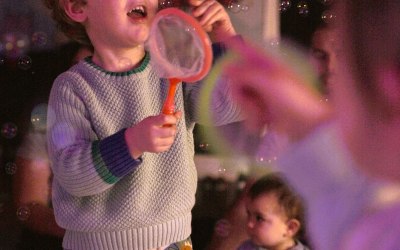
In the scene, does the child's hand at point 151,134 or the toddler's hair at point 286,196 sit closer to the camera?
the child's hand at point 151,134

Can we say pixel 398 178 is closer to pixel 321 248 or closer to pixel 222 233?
pixel 321 248

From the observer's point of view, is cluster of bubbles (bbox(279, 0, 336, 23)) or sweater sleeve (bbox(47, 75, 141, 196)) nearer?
sweater sleeve (bbox(47, 75, 141, 196))

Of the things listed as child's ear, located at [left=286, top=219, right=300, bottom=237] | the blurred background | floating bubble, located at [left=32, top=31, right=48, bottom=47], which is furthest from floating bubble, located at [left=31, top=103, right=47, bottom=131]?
child's ear, located at [left=286, top=219, right=300, bottom=237]

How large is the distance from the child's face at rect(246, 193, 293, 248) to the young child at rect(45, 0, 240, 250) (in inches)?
6.6

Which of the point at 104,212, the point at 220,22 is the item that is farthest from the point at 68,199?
the point at 220,22

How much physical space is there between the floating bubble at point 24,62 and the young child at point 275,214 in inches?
16.6

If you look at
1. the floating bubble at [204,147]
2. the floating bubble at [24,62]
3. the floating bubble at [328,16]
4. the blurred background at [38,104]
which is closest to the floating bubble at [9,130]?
the blurred background at [38,104]

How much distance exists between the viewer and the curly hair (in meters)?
0.87

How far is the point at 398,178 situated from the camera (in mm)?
932

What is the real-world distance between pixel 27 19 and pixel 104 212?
15.0 inches

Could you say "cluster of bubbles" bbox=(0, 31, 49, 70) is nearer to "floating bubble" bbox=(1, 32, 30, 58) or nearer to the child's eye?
"floating bubble" bbox=(1, 32, 30, 58)

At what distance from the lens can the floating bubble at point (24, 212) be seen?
1.03 meters

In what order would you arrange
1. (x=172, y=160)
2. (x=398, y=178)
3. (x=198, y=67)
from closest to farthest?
(x=198, y=67) < (x=172, y=160) < (x=398, y=178)

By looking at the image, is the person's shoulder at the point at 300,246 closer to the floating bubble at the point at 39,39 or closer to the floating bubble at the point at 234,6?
the floating bubble at the point at 234,6
